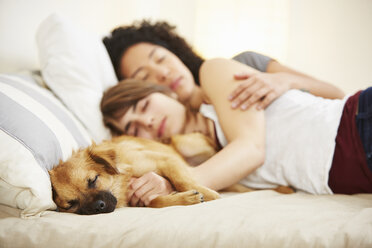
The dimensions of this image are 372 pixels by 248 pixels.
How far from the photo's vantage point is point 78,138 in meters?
1.32

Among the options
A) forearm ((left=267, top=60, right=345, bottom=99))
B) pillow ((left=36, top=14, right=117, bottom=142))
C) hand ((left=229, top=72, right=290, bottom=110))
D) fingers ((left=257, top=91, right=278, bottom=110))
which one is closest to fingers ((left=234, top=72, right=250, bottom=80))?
hand ((left=229, top=72, right=290, bottom=110))

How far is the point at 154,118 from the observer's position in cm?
178

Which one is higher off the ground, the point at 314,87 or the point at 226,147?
the point at 314,87

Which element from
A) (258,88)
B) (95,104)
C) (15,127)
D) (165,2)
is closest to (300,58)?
(165,2)

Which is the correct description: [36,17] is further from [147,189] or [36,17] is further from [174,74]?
[147,189]

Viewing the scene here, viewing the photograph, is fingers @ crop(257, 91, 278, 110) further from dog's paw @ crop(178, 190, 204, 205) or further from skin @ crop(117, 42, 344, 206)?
dog's paw @ crop(178, 190, 204, 205)

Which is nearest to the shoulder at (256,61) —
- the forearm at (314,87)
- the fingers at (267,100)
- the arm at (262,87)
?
Result: the forearm at (314,87)

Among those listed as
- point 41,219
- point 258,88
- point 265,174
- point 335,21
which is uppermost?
point 335,21

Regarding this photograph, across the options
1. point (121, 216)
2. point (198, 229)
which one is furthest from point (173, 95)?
point (198, 229)

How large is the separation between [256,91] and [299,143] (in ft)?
1.06

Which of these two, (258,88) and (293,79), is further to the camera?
(293,79)

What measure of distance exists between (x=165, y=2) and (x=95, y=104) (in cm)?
276

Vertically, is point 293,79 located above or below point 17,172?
above

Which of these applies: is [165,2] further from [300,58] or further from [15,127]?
[15,127]
